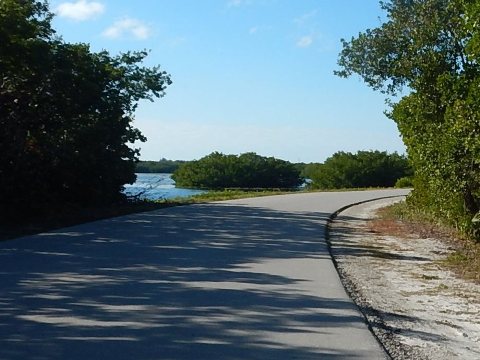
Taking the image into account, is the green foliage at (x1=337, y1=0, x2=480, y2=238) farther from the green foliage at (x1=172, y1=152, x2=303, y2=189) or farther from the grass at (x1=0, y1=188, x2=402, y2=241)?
the green foliage at (x1=172, y1=152, x2=303, y2=189)

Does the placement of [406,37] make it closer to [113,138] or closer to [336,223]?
[336,223]

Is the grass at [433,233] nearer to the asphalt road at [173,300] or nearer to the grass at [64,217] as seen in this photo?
the asphalt road at [173,300]

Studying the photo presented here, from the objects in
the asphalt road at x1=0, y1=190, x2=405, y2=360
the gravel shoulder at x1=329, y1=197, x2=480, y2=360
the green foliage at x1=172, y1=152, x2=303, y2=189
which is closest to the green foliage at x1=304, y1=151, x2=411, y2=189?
the green foliage at x1=172, y1=152, x2=303, y2=189

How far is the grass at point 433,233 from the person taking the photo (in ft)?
44.7

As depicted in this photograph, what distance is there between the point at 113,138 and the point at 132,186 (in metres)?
4.85

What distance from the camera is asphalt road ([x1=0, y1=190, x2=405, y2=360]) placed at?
268 inches

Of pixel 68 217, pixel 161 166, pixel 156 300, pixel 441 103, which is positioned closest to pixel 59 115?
pixel 68 217

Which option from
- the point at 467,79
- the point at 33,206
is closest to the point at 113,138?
the point at 33,206

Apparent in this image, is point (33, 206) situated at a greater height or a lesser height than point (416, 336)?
greater

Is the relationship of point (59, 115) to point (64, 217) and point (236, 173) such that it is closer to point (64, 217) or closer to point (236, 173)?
point (64, 217)

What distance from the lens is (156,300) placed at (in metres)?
9.04

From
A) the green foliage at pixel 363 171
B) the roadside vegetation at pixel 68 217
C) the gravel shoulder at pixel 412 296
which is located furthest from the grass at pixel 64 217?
the green foliage at pixel 363 171

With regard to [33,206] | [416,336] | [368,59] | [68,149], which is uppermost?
[368,59]

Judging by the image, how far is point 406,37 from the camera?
25.4 meters
